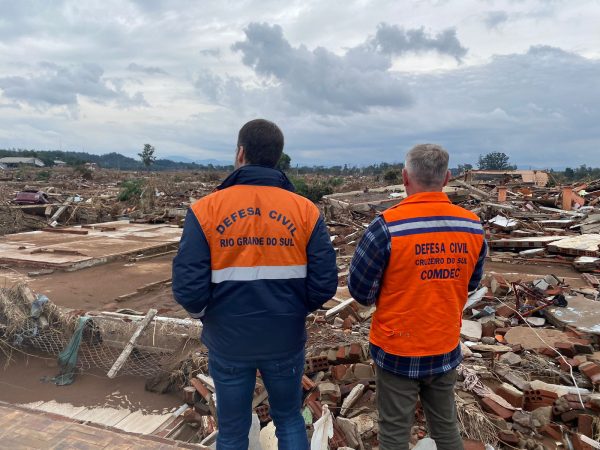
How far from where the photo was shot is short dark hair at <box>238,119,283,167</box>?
2.28 m

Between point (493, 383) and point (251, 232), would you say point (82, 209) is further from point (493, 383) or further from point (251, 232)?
point (251, 232)

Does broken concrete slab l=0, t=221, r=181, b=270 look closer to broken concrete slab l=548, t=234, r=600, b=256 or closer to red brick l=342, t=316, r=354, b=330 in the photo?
red brick l=342, t=316, r=354, b=330

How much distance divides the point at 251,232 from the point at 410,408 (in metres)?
1.22

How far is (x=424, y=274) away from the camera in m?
2.23

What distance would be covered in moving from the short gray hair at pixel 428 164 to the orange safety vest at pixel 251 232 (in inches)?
23.7

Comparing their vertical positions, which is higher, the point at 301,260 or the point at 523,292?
the point at 301,260

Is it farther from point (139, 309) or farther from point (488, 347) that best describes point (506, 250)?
point (139, 309)

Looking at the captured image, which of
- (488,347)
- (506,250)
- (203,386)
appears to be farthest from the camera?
(506,250)

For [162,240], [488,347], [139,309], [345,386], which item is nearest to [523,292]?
[488,347]

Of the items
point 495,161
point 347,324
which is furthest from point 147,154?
point 347,324

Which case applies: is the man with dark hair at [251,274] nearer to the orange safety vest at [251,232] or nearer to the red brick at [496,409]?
the orange safety vest at [251,232]

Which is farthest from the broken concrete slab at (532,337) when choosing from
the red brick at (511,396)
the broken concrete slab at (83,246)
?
the broken concrete slab at (83,246)

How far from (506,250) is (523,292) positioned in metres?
4.68

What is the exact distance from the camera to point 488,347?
16.4ft
